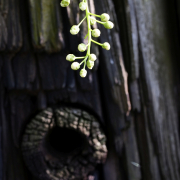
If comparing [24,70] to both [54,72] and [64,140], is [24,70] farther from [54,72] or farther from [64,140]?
[64,140]

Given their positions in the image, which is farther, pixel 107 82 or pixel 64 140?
pixel 64 140

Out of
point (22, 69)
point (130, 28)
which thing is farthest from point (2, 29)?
point (130, 28)

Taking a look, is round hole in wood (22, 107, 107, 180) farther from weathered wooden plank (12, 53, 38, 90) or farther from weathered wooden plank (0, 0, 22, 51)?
weathered wooden plank (0, 0, 22, 51)

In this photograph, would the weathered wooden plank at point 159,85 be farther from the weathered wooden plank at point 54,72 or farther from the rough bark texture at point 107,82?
the weathered wooden plank at point 54,72

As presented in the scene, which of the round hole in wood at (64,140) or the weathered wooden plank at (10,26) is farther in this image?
the round hole in wood at (64,140)


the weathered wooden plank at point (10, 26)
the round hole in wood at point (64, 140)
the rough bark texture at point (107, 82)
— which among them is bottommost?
the round hole in wood at point (64, 140)

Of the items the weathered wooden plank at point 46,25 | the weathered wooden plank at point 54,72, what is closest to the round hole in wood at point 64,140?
the weathered wooden plank at point 54,72

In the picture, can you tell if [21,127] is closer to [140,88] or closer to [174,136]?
[140,88]

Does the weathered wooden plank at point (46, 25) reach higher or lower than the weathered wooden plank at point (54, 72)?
higher

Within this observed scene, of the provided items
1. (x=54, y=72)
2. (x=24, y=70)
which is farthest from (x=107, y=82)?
(x=24, y=70)
